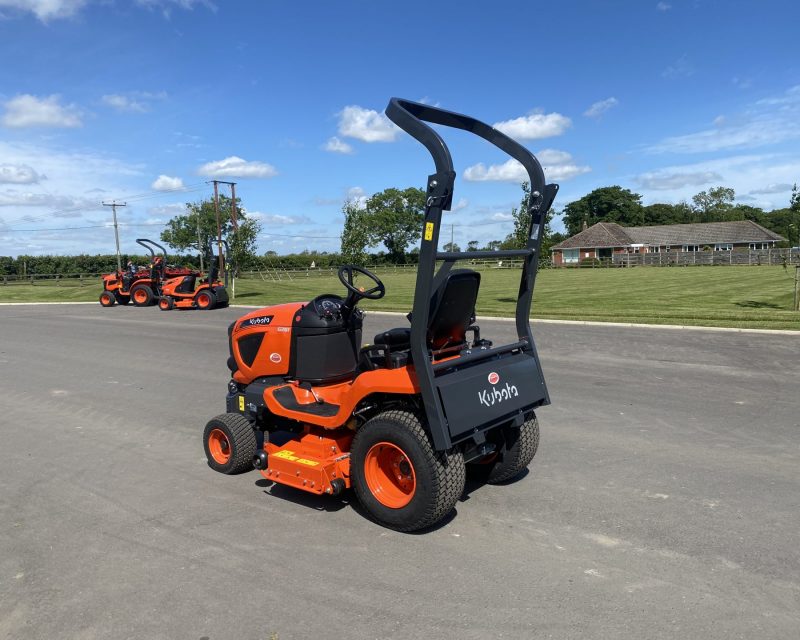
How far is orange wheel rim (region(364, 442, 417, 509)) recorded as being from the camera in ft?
12.8

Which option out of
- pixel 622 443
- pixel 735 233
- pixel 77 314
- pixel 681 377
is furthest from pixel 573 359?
pixel 735 233

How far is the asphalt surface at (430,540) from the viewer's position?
2.92 m

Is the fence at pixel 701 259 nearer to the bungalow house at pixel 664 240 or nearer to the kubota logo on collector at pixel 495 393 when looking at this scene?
the bungalow house at pixel 664 240

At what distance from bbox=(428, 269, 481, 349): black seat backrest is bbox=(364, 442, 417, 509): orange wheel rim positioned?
0.74 meters

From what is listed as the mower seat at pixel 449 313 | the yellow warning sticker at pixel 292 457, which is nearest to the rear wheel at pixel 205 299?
the yellow warning sticker at pixel 292 457

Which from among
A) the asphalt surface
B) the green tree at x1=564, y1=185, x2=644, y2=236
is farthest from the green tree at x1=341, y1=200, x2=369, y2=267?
the green tree at x1=564, y1=185, x2=644, y2=236

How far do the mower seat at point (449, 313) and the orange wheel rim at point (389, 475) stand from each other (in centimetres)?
69

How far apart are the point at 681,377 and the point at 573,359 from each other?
182 centimetres

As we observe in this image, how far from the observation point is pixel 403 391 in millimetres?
3686

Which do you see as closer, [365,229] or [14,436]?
[14,436]

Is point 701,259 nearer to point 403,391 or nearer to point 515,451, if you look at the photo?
point 515,451

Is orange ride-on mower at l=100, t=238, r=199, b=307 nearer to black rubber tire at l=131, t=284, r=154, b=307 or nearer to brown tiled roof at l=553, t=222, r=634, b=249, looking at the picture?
black rubber tire at l=131, t=284, r=154, b=307

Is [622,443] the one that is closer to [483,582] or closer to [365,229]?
[483,582]

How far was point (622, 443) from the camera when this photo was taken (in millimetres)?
5547
